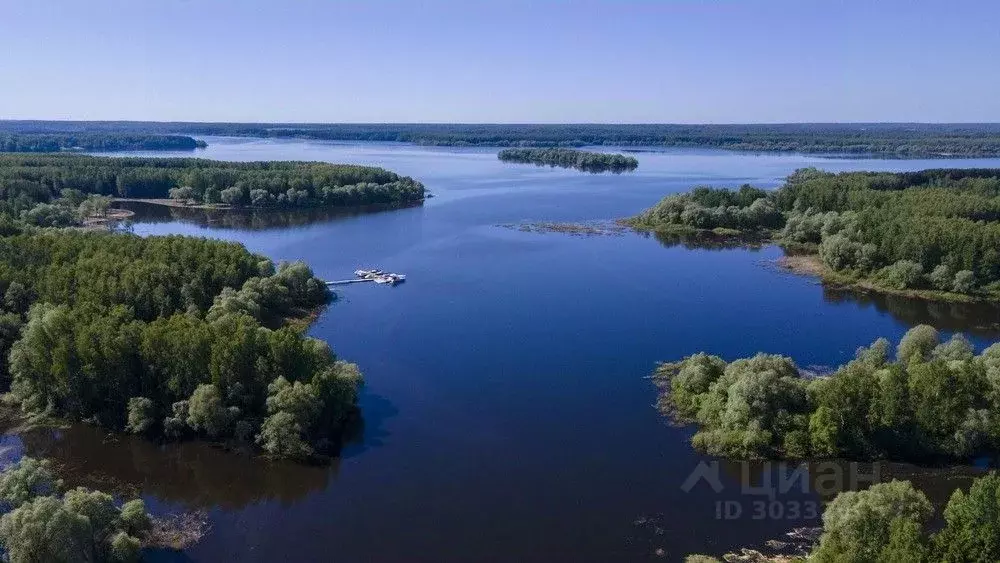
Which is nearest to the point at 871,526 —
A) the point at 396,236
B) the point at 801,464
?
the point at 801,464

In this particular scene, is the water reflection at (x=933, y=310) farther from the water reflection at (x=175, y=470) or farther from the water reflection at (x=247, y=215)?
the water reflection at (x=247, y=215)

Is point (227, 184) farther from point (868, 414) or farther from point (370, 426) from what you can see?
point (868, 414)

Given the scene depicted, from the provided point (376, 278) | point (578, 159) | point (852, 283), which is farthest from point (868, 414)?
point (578, 159)

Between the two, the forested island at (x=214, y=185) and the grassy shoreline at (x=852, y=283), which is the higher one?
the forested island at (x=214, y=185)

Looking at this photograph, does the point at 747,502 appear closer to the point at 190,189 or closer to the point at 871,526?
the point at 871,526

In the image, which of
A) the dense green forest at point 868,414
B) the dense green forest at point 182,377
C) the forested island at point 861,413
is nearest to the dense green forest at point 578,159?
the forested island at point 861,413

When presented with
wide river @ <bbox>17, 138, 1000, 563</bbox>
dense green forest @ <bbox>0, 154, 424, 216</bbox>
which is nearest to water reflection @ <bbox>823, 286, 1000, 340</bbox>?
wide river @ <bbox>17, 138, 1000, 563</bbox>
